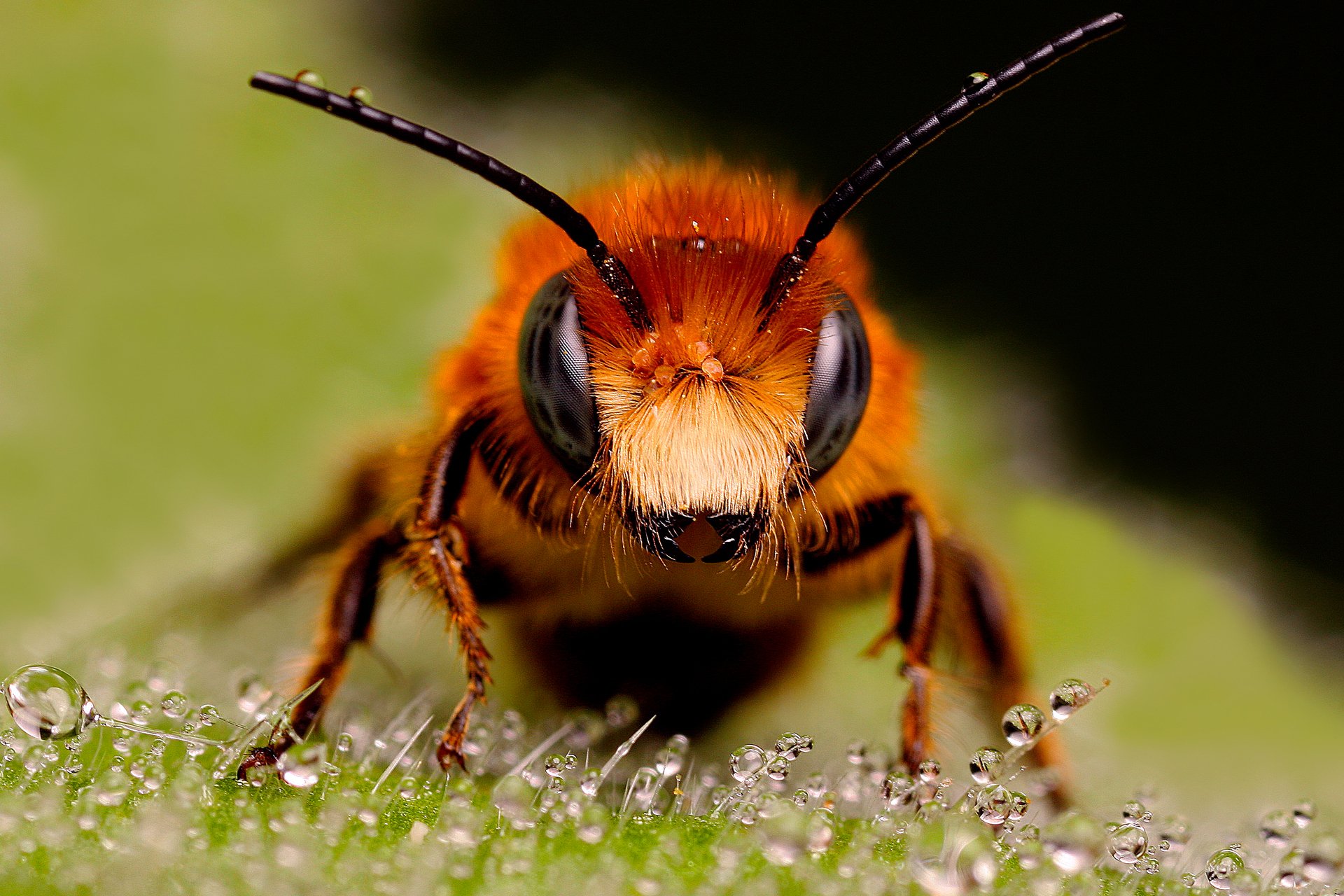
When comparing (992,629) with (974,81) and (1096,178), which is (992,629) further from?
(1096,178)

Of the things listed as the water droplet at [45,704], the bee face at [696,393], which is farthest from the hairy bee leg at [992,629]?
the water droplet at [45,704]

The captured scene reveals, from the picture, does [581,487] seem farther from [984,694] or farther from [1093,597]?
[1093,597]

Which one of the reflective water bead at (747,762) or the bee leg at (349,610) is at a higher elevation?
the reflective water bead at (747,762)

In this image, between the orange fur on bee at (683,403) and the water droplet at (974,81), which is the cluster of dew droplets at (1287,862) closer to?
the orange fur on bee at (683,403)

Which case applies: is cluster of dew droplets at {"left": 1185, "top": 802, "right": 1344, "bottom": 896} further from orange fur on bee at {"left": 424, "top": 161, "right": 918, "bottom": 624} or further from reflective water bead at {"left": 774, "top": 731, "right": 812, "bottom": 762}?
orange fur on bee at {"left": 424, "top": 161, "right": 918, "bottom": 624}

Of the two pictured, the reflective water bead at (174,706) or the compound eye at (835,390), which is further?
the compound eye at (835,390)

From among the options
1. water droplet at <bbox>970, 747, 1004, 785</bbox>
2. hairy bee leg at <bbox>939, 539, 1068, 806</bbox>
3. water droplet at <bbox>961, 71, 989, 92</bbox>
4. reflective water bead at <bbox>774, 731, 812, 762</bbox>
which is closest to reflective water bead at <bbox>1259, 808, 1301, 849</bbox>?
water droplet at <bbox>970, 747, 1004, 785</bbox>

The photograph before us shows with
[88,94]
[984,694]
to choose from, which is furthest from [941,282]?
[88,94]
